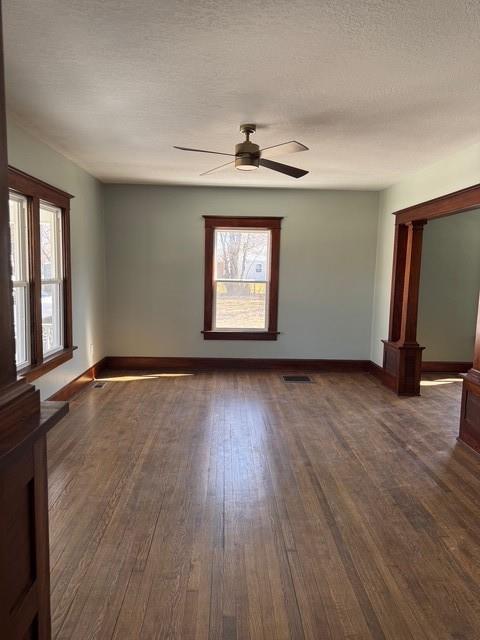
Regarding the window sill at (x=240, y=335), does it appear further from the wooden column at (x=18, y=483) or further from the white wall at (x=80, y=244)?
the wooden column at (x=18, y=483)

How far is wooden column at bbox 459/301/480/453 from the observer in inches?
142

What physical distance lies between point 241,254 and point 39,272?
3.04 meters

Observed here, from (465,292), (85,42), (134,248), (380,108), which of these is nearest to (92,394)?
(134,248)

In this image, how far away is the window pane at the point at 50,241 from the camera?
14.1 ft

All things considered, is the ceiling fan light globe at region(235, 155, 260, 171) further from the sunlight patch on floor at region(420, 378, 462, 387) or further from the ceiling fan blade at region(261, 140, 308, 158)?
the sunlight patch on floor at region(420, 378, 462, 387)

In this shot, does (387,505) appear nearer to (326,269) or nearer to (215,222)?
(326,269)

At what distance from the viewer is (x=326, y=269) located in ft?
20.8

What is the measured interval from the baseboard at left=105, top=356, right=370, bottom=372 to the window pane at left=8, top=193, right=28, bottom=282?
2.69 m

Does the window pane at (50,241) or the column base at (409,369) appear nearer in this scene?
the window pane at (50,241)

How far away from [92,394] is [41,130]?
2.88 meters

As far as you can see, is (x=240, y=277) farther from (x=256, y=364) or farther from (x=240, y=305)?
(x=256, y=364)

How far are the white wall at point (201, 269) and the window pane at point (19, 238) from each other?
7.73 feet

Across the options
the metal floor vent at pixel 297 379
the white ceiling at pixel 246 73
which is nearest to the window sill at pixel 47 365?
the white ceiling at pixel 246 73

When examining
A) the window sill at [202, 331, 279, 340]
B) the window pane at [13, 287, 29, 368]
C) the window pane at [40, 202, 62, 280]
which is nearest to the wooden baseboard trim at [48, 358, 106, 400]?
the window pane at [13, 287, 29, 368]
